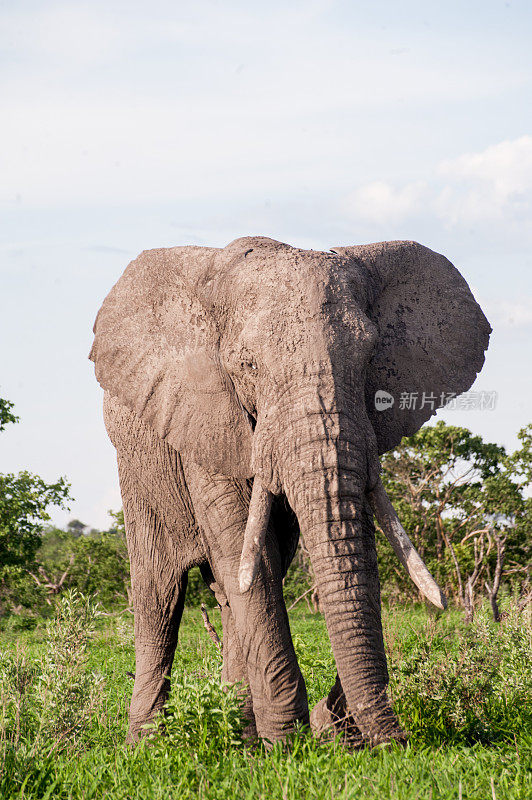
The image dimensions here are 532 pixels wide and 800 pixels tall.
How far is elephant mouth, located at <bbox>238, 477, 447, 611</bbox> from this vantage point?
15.2 ft

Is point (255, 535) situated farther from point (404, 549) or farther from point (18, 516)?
point (18, 516)

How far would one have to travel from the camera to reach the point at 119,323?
6086 millimetres

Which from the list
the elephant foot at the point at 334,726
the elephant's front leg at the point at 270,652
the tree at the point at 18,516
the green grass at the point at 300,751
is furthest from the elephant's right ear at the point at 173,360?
the tree at the point at 18,516

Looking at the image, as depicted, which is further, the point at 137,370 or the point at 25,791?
the point at 137,370

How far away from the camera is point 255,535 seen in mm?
4914

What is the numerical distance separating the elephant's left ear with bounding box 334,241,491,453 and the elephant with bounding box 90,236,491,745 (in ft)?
0.04

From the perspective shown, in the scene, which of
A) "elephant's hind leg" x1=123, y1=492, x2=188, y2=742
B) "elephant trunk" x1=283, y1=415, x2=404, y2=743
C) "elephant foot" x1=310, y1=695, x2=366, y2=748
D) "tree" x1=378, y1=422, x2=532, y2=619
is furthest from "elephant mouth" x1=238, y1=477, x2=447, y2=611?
"tree" x1=378, y1=422, x2=532, y2=619

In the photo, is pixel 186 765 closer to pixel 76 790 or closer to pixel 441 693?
pixel 76 790

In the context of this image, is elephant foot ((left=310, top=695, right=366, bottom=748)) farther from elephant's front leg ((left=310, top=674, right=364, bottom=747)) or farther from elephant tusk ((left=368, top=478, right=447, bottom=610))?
elephant tusk ((left=368, top=478, right=447, bottom=610))

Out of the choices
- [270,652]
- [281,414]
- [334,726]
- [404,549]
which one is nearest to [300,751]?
[334,726]

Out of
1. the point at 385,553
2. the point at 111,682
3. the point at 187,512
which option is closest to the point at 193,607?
the point at 385,553

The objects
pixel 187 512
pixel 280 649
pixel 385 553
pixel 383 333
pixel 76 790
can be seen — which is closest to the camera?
pixel 76 790

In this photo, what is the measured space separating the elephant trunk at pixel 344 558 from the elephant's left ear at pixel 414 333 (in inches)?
34.9

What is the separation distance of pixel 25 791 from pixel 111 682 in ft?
16.7
